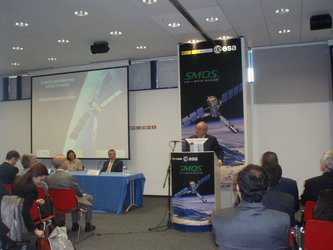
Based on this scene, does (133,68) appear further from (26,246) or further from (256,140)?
(26,246)

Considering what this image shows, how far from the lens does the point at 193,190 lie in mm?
5262

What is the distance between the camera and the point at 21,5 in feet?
17.4

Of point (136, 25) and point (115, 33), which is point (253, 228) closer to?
point (136, 25)

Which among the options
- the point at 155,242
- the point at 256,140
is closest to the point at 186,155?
the point at 155,242

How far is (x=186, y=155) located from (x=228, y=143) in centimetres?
214

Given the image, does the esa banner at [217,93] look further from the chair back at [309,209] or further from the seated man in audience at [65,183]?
the chair back at [309,209]

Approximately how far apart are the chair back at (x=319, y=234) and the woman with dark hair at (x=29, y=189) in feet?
8.45

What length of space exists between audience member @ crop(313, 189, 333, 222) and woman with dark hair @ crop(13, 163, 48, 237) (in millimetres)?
2669

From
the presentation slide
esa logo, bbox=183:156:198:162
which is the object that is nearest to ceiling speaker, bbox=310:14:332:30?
esa logo, bbox=183:156:198:162

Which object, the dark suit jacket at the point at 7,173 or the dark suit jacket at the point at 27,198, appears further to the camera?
the dark suit jacket at the point at 7,173

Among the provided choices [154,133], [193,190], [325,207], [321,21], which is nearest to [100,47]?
[154,133]

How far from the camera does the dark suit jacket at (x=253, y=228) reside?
1.87 m

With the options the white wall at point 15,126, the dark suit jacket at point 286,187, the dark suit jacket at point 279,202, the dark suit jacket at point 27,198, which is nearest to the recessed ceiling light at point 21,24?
the dark suit jacket at point 27,198

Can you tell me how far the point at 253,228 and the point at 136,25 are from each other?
5215 mm
